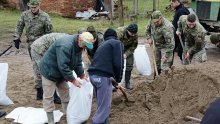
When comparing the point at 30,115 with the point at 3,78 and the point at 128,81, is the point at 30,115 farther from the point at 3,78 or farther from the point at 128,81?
the point at 128,81

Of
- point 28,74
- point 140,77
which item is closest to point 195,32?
point 140,77

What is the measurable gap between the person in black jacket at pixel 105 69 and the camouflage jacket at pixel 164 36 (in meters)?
2.39

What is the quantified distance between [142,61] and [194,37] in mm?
1619

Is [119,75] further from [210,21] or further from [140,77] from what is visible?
[210,21]

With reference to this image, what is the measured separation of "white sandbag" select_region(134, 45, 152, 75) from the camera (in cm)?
904

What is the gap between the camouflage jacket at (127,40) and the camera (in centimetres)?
770

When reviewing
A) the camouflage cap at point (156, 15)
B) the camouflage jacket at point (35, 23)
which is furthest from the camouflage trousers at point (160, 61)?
the camouflage jacket at point (35, 23)

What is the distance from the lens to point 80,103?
19.9 ft

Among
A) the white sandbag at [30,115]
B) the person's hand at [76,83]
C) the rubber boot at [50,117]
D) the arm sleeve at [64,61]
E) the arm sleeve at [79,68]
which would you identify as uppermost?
the arm sleeve at [64,61]

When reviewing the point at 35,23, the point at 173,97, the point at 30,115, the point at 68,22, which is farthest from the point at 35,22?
the point at 68,22

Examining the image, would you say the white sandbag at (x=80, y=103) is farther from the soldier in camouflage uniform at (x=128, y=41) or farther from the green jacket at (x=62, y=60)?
the soldier in camouflage uniform at (x=128, y=41)

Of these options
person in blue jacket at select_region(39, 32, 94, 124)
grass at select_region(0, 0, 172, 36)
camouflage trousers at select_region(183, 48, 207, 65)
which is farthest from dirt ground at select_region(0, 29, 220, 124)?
grass at select_region(0, 0, 172, 36)

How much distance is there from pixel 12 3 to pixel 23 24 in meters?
12.2

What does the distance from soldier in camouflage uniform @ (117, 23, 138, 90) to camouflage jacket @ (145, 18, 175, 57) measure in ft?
1.55
